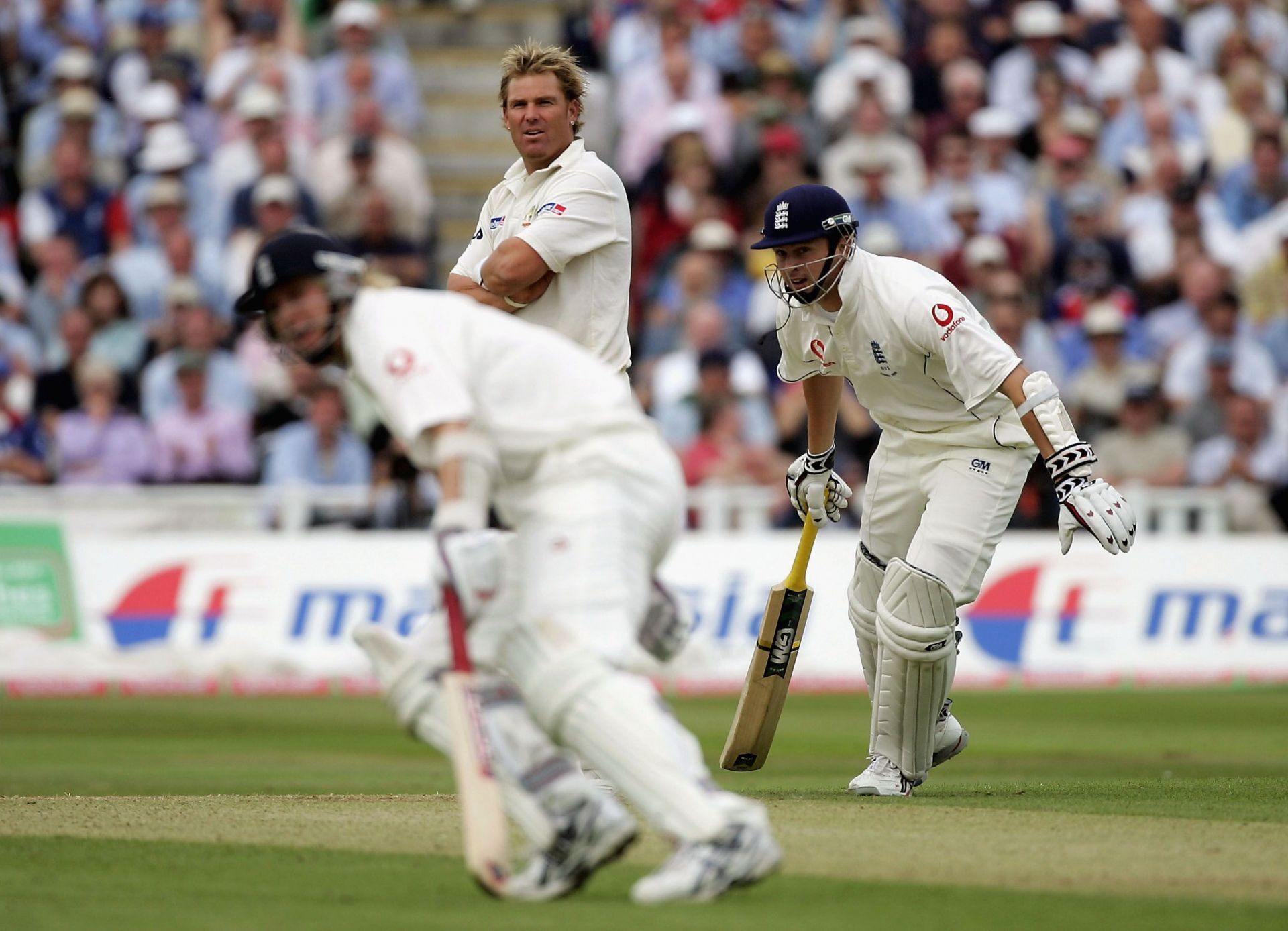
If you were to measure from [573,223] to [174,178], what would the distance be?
8717 mm

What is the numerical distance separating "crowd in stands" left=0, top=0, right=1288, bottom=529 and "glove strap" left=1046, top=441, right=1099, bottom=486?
5.77 m

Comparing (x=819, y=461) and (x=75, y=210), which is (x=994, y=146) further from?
(x=819, y=461)

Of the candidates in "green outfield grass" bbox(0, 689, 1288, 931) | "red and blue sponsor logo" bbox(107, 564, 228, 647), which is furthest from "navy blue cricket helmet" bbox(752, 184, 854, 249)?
"red and blue sponsor logo" bbox(107, 564, 228, 647)

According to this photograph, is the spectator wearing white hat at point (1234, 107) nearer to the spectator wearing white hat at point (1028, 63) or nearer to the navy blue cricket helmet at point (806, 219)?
the spectator wearing white hat at point (1028, 63)

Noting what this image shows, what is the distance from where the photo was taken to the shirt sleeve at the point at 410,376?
4.36 meters

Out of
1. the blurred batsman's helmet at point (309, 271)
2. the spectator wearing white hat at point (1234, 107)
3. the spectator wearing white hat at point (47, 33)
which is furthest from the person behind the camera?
the spectator wearing white hat at point (1234, 107)

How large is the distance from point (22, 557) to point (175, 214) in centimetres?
323

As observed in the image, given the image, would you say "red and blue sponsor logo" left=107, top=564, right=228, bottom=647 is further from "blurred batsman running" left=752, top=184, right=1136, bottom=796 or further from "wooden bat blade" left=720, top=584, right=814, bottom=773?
"blurred batsman running" left=752, top=184, right=1136, bottom=796

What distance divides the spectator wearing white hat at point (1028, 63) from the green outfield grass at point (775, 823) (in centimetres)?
660

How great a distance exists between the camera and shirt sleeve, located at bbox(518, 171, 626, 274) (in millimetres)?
6102

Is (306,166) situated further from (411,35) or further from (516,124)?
(516,124)

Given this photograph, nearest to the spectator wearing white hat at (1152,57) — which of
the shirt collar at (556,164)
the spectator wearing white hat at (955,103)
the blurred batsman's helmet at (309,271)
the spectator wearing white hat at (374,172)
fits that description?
the spectator wearing white hat at (955,103)

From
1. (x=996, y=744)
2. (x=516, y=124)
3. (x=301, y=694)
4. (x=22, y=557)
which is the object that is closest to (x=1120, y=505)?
(x=516, y=124)

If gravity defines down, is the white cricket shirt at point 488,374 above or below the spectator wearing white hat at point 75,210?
above
